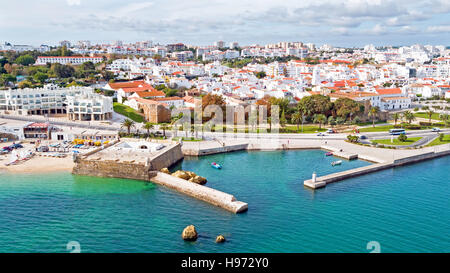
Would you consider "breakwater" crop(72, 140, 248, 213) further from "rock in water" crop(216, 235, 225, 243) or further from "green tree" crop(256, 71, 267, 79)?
"green tree" crop(256, 71, 267, 79)

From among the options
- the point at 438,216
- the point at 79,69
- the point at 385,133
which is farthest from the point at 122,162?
the point at 79,69

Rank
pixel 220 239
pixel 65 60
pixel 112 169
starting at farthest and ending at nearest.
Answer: pixel 65 60 → pixel 112 169 → pixel 220 239

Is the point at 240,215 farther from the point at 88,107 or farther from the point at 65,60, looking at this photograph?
the point at 65,60

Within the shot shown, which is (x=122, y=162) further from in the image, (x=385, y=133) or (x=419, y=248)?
(x=385, y=133)

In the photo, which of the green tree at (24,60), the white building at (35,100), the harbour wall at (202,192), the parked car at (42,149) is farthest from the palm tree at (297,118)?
the green tree at (24,60)

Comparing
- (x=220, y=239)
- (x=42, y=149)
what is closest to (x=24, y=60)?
(x=42, y=149)

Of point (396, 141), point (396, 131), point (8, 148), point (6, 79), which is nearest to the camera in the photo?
point (8, 148)
